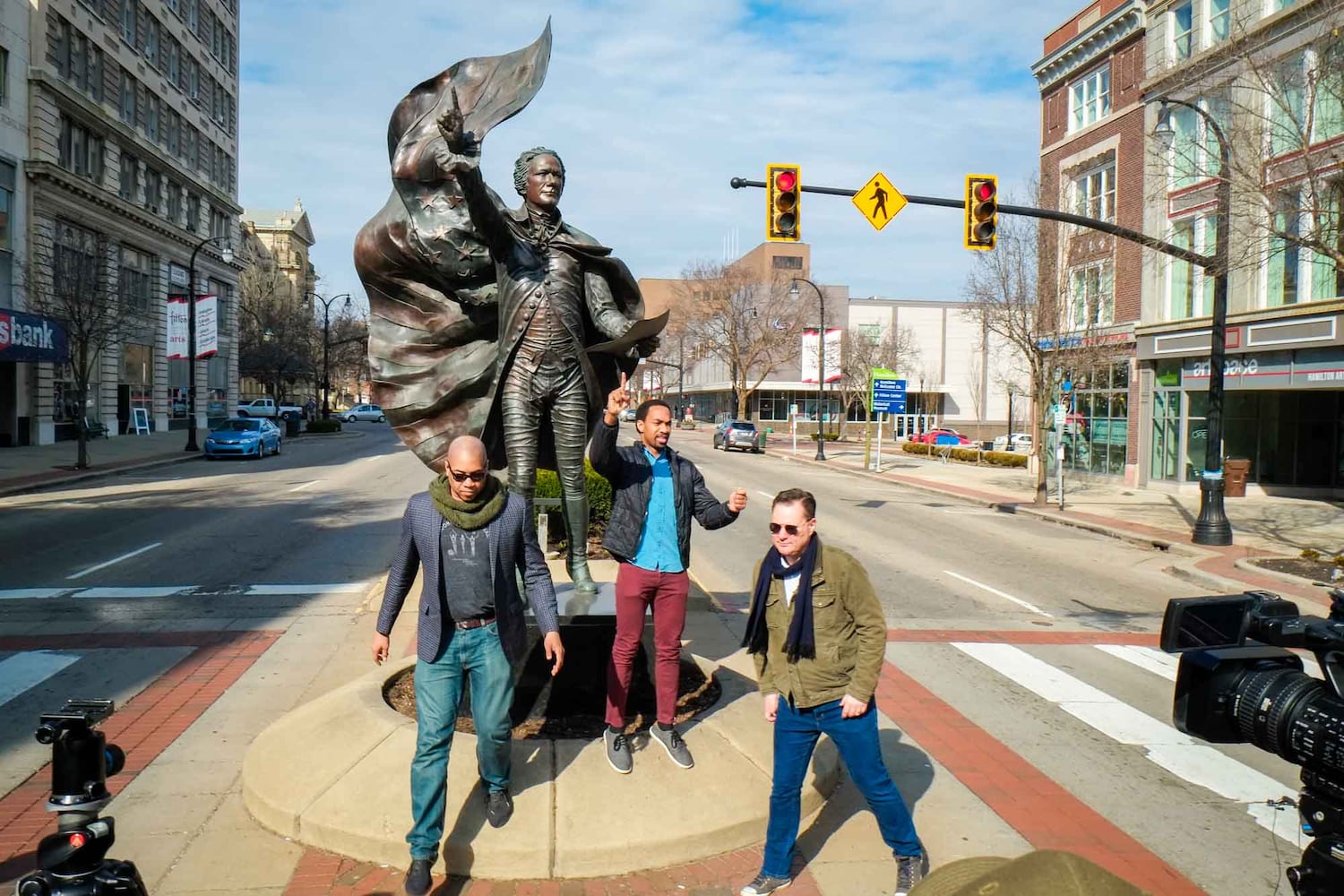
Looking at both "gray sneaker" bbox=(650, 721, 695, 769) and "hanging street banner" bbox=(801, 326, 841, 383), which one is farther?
"hanging street banner" bbox=(801, 326, 841, 383)

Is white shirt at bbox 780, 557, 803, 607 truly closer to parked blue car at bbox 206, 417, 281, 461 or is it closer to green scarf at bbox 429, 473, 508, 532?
green scarf at bbox 429, 473, 508, 532

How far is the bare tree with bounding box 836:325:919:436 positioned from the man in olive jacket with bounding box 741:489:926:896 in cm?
5241

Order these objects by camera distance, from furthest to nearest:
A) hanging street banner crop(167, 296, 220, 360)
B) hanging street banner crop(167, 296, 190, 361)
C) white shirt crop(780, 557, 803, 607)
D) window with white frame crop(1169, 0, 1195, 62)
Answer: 1. hanging street banner crop(167, 296, 190, 361)
2. hanging street banner crop(167, 296, 220, 360)
3. window with white frame crop(1169, 0, 1195, 62)
4. white shirt crop(780, 557, 803, 607)

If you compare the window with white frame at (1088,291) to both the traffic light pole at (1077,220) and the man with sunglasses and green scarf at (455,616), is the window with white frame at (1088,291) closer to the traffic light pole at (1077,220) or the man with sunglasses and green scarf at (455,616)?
the traffic light pole at (1077,220)

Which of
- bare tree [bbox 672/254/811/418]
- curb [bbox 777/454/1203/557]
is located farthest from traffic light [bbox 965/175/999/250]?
bare tree [bbox 672/254/811/418]

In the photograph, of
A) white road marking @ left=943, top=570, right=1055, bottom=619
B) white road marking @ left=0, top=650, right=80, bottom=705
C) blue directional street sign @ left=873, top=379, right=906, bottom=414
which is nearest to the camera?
white road marking @ left=0, top=650, right=80, bottom=705

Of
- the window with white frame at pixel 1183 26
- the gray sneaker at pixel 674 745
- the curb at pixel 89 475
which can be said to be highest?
the window with white frame at pixel 1183 26

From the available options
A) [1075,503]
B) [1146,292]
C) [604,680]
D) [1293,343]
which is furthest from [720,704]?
[1146,292]

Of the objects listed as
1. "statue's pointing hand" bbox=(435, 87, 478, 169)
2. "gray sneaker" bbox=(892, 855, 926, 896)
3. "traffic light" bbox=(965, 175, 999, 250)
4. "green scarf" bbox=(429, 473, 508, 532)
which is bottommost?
"gray sneaker" bbox=(892, 855, 926, 896)

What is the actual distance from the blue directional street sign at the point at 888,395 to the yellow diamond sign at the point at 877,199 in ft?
60.0

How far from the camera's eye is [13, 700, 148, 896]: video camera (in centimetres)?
246

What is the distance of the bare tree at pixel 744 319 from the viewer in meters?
55.2

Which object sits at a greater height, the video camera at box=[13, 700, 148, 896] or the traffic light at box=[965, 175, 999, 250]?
the traffic light at box=[965, 175, 999, 250]

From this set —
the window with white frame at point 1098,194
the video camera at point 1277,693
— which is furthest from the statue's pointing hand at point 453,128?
the window with white frame at point 1098,194
